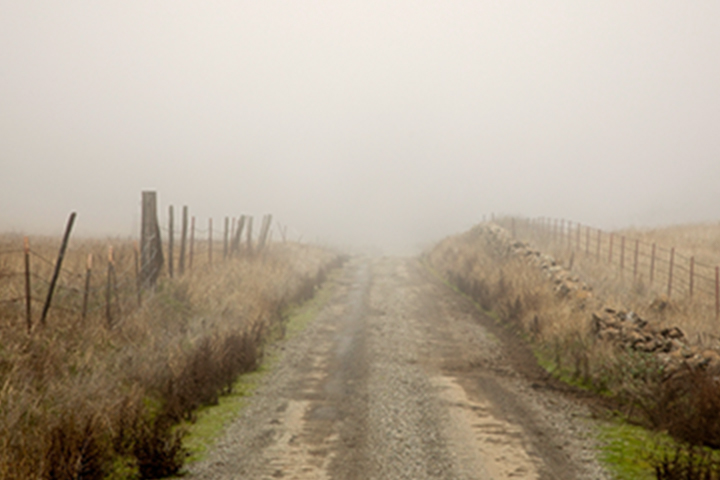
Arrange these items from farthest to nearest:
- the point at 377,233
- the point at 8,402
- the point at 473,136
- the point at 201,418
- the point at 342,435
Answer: the point at 473,136 < the point at 377,233 < the point at 201,418 < the point at 342,435 < the point at 8,402

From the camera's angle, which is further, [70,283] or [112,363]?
[70,283]

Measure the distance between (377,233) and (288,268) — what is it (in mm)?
60228

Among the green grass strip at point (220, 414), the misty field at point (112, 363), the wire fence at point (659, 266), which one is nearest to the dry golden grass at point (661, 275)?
the wire fence at point (659, 266)

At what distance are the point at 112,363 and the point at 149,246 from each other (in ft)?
17.0

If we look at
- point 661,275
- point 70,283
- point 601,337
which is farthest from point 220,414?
point 661,275

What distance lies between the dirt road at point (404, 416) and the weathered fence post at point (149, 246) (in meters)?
3.44

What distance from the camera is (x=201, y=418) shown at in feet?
25.8

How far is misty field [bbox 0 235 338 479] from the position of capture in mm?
5523

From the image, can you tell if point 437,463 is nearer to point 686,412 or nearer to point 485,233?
point 686,412

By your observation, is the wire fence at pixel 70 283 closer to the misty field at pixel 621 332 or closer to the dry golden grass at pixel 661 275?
the misty field at pixel 621 332

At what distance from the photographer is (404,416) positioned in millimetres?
7906

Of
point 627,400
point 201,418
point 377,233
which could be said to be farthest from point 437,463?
point 377,233

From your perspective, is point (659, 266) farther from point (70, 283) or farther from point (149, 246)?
point (70, 283)

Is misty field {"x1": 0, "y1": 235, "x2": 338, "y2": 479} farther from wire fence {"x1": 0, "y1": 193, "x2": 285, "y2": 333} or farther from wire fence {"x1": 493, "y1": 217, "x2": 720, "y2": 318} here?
wire fence {"x1": 493, "y1": 217, "x2": 720, "y2": 318}
